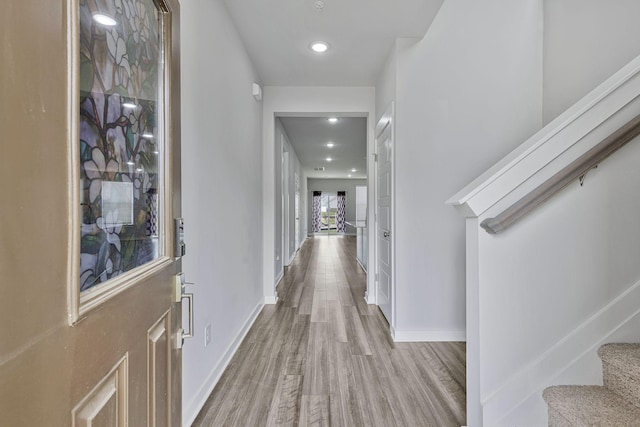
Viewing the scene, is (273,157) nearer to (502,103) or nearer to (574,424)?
(502,103)

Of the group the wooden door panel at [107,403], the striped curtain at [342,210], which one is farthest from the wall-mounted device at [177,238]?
the striped curtain at [342,210]

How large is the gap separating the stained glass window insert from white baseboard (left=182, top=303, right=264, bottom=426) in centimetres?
113

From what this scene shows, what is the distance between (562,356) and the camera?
1.38 m

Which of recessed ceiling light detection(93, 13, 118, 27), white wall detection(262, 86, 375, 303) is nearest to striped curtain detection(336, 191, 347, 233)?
white wall detection(262, 86, 375, 303)

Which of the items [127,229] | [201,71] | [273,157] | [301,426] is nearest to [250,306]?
[301,426]

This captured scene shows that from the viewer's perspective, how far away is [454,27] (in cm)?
261

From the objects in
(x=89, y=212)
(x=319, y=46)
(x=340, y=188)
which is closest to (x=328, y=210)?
(x=340, y=188)

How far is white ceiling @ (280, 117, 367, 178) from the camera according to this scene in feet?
17.4

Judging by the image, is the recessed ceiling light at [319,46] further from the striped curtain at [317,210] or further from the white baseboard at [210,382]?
the striped curtain at [317,210]

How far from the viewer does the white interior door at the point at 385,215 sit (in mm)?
2848

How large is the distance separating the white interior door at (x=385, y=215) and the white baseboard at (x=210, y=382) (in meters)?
1.34

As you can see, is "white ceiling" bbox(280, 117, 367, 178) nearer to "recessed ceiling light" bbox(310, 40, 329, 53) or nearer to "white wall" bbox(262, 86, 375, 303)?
"white wall" bbox(262, 86, 375, 303)

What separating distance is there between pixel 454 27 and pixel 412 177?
4.28 feet

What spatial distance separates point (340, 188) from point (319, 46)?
11.1m
